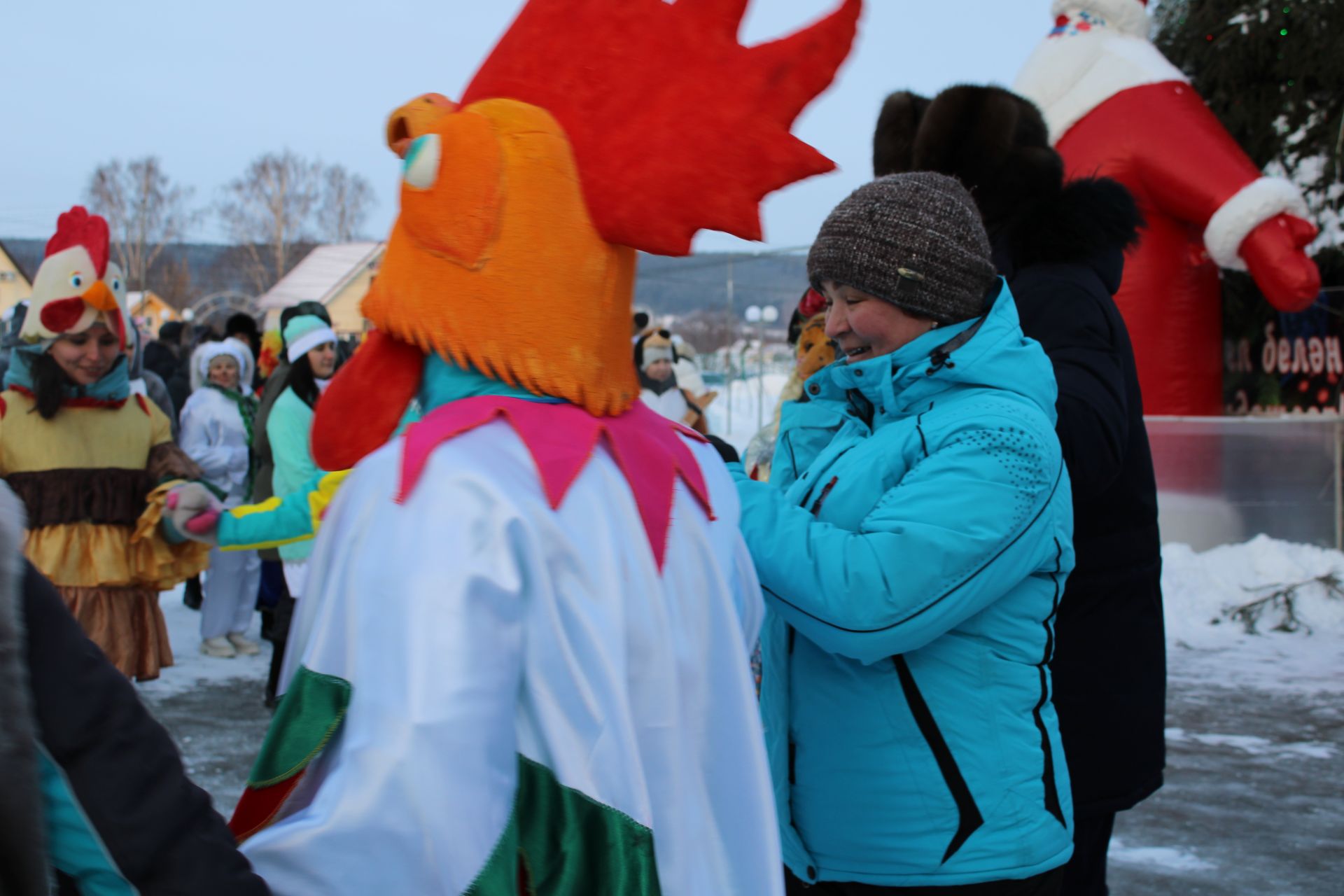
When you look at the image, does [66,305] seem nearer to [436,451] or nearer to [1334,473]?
[436,451]

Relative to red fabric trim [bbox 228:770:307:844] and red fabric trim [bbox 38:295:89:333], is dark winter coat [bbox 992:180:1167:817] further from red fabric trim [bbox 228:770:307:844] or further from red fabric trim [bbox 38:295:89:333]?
red fabric trim [bbox 38:295:89:333]

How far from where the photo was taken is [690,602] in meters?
1.41

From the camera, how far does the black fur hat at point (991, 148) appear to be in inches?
101

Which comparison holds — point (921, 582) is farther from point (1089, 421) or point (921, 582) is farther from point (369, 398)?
point (369, 398)

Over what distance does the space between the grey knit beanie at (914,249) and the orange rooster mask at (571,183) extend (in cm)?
45

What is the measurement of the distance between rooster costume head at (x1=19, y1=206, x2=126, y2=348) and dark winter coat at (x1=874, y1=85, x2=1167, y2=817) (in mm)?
3025

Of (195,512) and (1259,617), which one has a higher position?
(195,512)

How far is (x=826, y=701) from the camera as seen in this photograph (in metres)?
1.91

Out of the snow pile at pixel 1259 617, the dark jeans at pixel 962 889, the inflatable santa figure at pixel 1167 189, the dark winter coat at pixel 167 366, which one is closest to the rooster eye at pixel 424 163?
the dark jeans at pixel 962 889

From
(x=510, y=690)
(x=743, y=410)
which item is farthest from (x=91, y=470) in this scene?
(x=743, y=410)

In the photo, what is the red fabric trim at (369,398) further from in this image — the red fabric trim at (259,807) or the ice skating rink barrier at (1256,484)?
the ice skating rink barrier at (1256,484)

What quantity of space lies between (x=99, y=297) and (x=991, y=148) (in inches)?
124

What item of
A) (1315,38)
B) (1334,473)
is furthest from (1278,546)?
(1315,38)

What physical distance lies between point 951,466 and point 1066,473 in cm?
29
